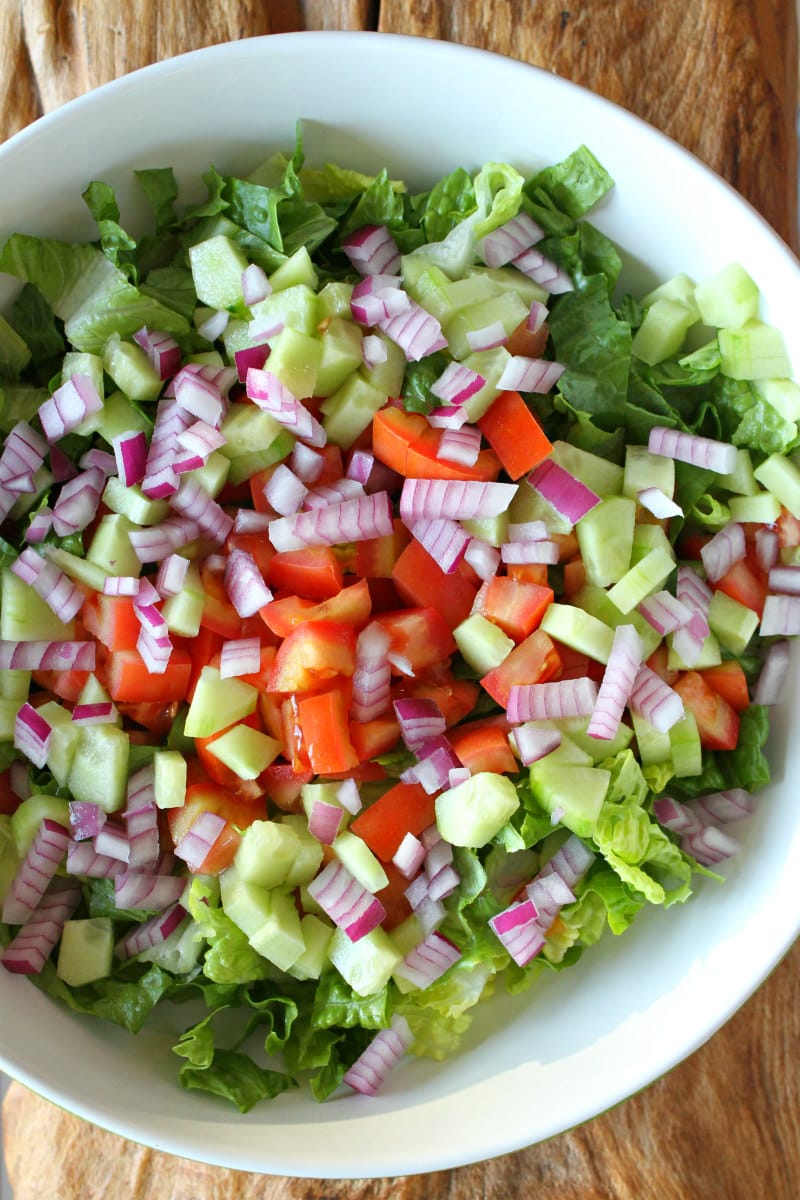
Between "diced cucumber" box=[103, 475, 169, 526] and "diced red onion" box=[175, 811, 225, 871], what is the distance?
1.78 feet

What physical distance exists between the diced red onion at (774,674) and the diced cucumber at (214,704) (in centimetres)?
98

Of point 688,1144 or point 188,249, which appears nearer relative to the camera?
point 188,249

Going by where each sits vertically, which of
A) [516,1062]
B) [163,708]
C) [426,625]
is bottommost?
[516,1062]

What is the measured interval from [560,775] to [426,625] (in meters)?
0.36

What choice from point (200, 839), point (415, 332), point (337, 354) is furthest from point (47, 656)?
point (415, 332)

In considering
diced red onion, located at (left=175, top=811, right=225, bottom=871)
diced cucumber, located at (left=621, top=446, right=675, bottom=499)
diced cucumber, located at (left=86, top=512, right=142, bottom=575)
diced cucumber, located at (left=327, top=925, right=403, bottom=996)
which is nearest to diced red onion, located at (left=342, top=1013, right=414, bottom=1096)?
diced cucumber, located at (left=327, top=925, right=403, bottom=996)

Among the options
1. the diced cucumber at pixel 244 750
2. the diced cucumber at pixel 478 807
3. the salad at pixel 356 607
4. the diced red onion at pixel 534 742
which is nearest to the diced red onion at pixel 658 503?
the salad at pixel 356 607

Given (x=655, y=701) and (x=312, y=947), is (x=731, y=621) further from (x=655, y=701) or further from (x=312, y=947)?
(x=312, y=947)

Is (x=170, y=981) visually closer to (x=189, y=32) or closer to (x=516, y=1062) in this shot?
(x=516, y=1062)

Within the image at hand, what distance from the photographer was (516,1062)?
2.00m

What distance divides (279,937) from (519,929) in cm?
43

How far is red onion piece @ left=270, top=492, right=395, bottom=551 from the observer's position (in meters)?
1.91

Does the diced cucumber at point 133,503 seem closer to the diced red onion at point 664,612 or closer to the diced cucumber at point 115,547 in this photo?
the diced cucumber at point 115,547

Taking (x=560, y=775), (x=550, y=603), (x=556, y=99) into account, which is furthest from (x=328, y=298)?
(x=560, y=775)
